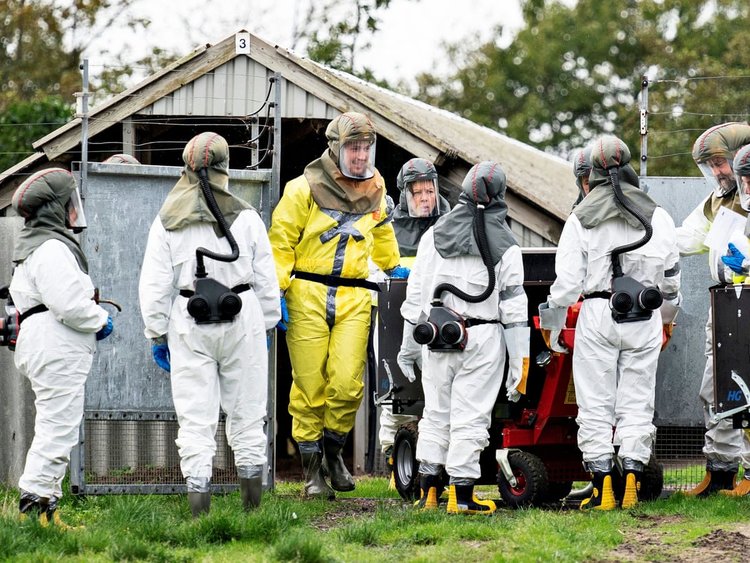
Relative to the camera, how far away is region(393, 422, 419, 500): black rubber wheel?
9133 millimetres

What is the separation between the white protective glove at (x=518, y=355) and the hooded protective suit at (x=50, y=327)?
248 cm

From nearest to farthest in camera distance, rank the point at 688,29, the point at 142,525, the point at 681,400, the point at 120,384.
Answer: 1. the point at 142,525
2. the point at 120,384
3. the point at 681,400
4. the point at 688,29

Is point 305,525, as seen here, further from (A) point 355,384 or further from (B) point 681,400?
(B) point 681,400

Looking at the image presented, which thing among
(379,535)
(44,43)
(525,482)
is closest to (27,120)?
(44,43)

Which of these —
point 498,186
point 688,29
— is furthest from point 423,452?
point 688,29

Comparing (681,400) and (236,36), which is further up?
(236,36)

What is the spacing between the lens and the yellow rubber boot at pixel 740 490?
341 inches

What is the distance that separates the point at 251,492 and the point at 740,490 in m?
3.32

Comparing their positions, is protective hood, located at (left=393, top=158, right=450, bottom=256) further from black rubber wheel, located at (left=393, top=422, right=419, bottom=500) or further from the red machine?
black rubber wheel, located at (left=393, top=422, right=419, bottom=500)

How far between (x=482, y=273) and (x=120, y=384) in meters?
2.63

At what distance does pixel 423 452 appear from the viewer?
833 cm

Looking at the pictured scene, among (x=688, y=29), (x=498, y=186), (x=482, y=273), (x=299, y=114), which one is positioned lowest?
(x=482, y=273)

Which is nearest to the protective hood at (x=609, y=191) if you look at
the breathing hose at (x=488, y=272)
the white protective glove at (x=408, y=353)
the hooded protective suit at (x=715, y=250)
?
the breathing hose at (x=488, y=272)

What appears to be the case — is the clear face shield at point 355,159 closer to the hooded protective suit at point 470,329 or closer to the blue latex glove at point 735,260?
the hooded protective suit at point 470,329
